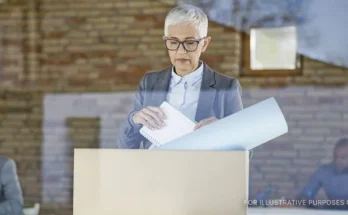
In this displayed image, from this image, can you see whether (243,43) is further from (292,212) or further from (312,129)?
(292,212)

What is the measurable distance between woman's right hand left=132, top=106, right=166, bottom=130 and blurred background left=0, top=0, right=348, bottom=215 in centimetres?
14

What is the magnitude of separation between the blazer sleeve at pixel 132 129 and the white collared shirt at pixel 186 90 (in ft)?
0.53

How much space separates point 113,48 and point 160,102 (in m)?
0.40

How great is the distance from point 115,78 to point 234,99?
1.97 feet

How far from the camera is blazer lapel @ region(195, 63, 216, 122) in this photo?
2.52 metres

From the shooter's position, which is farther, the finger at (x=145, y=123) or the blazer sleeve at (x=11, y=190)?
the blazer sleeve at (x=11, y=190)

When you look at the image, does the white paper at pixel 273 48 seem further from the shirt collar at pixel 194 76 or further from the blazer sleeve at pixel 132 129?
the blazer sleeve at pixel 132 129

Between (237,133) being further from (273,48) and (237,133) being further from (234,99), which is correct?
(273,48)

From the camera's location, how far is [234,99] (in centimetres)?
253

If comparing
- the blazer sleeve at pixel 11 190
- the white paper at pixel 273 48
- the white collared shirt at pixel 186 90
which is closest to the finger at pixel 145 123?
the white collared shirt at pixel 186 90

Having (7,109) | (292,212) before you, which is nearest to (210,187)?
(292,212)

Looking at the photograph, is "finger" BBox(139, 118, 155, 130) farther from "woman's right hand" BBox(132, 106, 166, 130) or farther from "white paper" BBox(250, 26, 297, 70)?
"white paper" BBox(250, 26, 297, 70)

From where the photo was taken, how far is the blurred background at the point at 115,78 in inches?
101

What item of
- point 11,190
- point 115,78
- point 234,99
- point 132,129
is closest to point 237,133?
point 234,99
